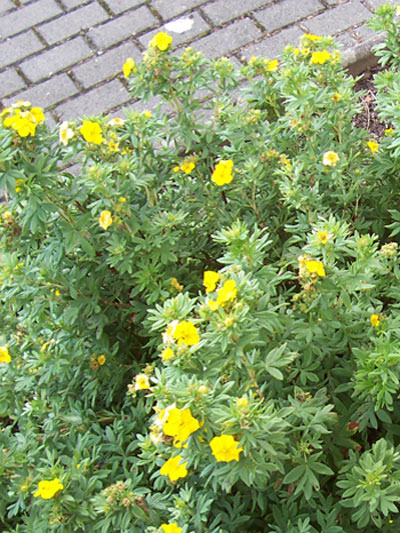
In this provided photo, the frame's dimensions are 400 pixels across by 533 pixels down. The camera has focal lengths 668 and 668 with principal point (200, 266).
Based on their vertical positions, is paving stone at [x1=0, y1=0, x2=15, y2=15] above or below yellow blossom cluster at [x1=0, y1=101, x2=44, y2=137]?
above

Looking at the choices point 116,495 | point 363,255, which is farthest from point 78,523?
point 363,255

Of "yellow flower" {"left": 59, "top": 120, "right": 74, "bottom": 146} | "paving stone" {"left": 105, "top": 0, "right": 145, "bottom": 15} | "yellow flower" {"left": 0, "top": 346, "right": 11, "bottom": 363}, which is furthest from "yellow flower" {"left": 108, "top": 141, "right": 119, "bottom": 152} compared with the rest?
"paving stone" {"left": 105, "top": 0, "right": 145, "bottom": 15}

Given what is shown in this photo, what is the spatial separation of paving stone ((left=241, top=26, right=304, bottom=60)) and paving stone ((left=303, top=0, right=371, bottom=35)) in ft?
0.33

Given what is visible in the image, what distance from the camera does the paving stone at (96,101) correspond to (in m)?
4.32

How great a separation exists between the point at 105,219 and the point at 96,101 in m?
2.47

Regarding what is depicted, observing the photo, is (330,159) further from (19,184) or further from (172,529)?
(172,529)

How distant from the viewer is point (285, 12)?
461cm

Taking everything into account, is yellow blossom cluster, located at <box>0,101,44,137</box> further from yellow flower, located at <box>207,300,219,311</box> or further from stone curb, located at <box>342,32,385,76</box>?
stone curb, located at <box>342,32,385,76</box>

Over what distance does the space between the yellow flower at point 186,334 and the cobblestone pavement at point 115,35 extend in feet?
9.53

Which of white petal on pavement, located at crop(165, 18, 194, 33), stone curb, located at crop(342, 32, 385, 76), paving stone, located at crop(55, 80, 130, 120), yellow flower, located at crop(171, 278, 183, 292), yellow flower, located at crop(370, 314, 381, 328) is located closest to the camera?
yellow flower, located at crop(370, 314, 381, 328)

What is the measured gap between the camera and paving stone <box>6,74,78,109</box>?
4422 millimetres

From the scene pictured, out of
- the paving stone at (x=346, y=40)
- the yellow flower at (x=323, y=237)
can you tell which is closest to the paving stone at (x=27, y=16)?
the paving stone at (x=346, y=40)

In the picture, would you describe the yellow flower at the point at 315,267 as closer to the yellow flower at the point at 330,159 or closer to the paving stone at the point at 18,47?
the yellow flower at the point at 330,159

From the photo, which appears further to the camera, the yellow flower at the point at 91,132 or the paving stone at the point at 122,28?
the paving stone at the point at 122,28
